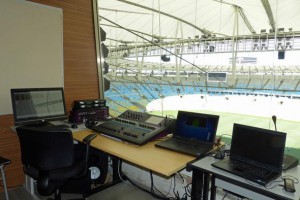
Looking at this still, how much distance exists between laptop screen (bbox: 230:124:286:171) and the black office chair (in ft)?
3.81

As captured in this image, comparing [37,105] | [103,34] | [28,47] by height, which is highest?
[103,34]

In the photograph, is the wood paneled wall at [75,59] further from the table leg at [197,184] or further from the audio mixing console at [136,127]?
the table leg at [197,184]

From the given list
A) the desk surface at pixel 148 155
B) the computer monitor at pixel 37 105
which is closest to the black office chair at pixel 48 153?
the desk surface at pixel 148 155

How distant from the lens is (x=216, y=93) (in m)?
2.49

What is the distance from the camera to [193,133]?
5.94 ft

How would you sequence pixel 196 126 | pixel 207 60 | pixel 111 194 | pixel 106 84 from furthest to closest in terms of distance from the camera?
1. pixel 106 84
2. pixel 111 194
3. pixel 207 60
4. pixel 196 126

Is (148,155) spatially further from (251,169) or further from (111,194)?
(111,194)

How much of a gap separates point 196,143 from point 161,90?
1.29 m

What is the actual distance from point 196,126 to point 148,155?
1.63 feet

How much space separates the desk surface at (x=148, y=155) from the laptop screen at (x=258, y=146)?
0.33 meters

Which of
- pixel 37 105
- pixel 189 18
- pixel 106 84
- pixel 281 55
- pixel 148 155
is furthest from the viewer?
pixel 106 84

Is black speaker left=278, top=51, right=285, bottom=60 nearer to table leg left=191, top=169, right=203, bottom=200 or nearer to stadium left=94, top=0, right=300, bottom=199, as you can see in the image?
stadium left=94, top=0, right=300, bottom=199

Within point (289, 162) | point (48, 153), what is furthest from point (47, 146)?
point (289, 162)

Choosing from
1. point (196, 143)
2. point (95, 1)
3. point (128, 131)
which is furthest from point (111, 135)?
point (95, 1)
